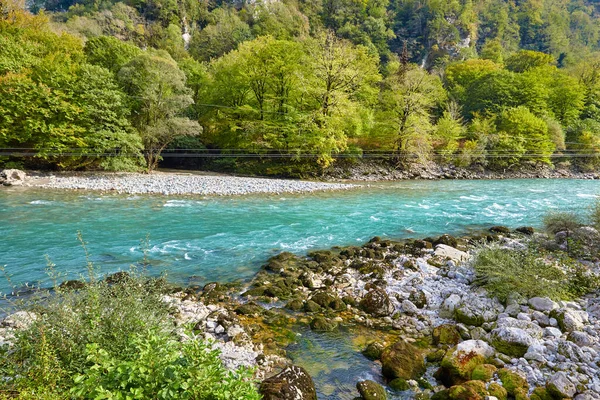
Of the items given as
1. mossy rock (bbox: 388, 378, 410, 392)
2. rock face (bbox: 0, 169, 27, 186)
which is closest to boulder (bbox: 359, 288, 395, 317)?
mossy rock (bbox: 388, 378, 410, 392)

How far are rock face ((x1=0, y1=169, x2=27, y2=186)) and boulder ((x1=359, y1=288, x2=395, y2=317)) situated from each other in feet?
69.8

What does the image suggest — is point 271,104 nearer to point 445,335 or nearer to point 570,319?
point 445,335

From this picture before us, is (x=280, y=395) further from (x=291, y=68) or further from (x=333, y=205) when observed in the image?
(x=291, y=68)

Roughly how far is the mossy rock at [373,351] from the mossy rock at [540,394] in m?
1.99

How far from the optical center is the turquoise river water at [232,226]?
27.2 ft

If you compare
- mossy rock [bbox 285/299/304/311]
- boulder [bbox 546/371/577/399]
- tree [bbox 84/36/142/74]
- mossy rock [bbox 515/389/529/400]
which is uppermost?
tree [bbox 84/36/142/74]

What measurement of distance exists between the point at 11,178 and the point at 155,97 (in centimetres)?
1051

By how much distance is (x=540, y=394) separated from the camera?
4.17 metres

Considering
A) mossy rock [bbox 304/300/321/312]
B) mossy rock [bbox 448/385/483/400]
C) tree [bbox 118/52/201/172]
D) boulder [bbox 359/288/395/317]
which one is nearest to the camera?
mossy rock [bbox 448/385/483/400]

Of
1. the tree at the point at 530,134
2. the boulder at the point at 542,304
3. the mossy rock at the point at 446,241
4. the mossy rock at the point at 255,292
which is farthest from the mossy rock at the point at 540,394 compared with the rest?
the tree at the point at 530,134

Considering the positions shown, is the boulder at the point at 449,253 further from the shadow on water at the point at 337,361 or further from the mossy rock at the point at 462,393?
the mossy rock at the point at 462,393

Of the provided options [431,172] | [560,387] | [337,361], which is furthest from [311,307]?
[431,172]

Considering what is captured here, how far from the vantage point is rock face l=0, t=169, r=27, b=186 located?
18578mm

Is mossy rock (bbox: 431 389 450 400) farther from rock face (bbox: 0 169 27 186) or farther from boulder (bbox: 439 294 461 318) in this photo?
rock face (bbox: 0 169 27 186)
